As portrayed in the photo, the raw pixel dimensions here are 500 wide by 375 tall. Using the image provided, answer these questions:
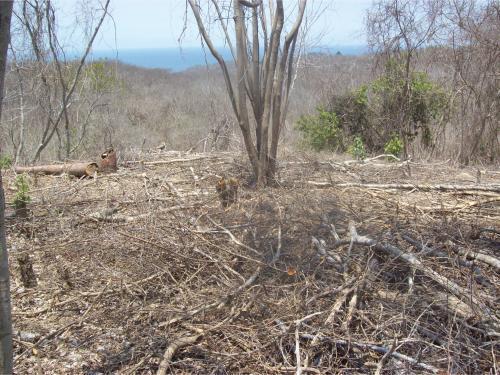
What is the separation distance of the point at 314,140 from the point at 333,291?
23.9 ft

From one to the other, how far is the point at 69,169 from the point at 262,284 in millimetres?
3441

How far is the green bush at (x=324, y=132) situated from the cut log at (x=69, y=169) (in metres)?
5.16

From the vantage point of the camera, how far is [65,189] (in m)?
5.09

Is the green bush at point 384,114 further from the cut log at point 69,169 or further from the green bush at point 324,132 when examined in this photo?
the cut log at point 69,169

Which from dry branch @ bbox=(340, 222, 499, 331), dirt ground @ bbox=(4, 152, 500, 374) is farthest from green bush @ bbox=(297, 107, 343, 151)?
dry branch @ bbox=(340, 222, 499, 331)

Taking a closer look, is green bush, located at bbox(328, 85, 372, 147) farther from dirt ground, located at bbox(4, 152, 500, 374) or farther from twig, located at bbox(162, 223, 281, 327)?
twig, located at bbox(162, 223, 281, 327)

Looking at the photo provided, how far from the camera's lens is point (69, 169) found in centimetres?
562

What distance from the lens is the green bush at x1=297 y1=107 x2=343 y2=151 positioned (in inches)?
388

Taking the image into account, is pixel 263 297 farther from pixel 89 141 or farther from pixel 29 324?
pixel 89 141

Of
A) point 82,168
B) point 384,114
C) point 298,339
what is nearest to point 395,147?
point 384,114

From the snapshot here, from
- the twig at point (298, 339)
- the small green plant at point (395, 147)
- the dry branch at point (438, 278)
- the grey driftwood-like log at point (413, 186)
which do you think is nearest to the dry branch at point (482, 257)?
the dry branch at point (438, 278)

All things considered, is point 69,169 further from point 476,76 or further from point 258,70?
point 476,76

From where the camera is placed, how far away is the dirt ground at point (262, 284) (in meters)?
2.54

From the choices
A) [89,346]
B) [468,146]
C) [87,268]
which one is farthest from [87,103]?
[89,346]
